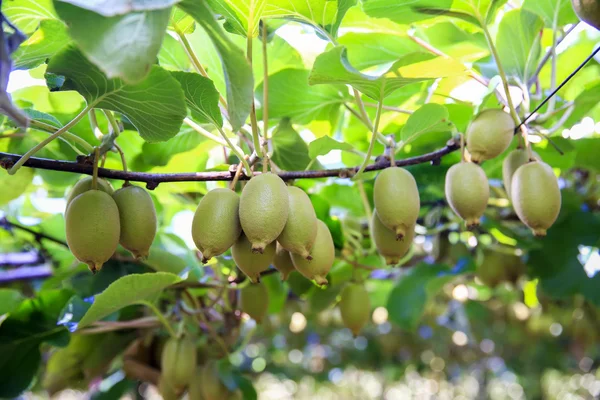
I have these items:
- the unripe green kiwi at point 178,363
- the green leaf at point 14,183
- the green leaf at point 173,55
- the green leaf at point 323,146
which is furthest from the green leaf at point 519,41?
the green leaf at point 14,183

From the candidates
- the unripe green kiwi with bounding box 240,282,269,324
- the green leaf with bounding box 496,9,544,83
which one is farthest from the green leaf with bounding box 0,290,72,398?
the green leaf with bounding box 496,9,544,83

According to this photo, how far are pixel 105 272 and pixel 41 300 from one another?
0.19m

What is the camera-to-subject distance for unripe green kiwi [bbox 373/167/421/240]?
78 centimetres

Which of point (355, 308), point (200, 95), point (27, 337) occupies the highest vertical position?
point (200, 95)

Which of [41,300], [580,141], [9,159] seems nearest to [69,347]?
[41,300]

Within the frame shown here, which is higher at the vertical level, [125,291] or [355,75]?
[355,75]

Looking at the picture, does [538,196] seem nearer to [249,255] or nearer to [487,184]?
[487,184]

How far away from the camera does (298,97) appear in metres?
1.10

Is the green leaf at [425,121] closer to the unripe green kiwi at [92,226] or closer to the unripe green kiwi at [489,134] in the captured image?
the unripe green kiwi at [489,134]

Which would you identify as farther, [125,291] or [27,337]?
[27,337]

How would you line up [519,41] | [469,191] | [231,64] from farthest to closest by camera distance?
[519,41] < [469,191] < [231,64]

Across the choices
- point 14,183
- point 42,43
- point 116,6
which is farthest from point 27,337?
point 116,6

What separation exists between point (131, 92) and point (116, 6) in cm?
23

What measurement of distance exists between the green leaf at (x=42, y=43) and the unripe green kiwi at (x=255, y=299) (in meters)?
A: 0.60
